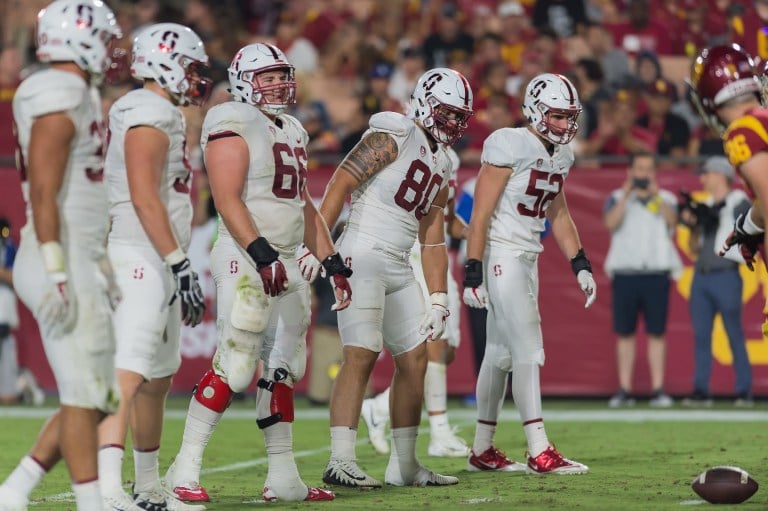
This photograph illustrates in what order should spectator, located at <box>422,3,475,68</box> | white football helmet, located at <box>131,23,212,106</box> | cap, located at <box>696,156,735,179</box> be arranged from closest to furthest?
1. white football helmet, located at <box>131,23,212,106</box>
2. cap, located at <box>696,156,735,179</box>
3. spectator, located at <box>422,3,475,68</box>

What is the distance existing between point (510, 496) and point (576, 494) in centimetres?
29

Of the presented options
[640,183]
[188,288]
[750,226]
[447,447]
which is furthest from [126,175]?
[640,183]

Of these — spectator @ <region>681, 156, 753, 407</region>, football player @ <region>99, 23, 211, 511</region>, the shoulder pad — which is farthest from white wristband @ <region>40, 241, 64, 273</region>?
spectator @ <region>681, 156, 753, 407</region>

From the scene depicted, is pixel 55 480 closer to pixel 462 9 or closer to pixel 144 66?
pixel 144 66

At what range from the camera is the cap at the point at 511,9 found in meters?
14.5

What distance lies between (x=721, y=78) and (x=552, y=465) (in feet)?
8.16

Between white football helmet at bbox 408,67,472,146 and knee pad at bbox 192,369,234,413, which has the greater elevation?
white football helmet at bbox 408,67,472,146

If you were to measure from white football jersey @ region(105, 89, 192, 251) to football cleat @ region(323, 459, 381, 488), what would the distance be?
4.99 ft

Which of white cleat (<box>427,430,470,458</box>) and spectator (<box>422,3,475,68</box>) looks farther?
spectator (<box>422,3,475,68</box>)

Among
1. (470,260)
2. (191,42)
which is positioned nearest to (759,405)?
(470,260)

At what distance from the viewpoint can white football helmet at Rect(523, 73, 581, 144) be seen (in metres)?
7.26

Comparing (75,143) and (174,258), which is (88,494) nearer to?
(174,258)

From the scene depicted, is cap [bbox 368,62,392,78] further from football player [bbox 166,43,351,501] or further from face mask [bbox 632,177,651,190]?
football player [bbox 166,43,351,501]

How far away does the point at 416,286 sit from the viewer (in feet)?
22.0
